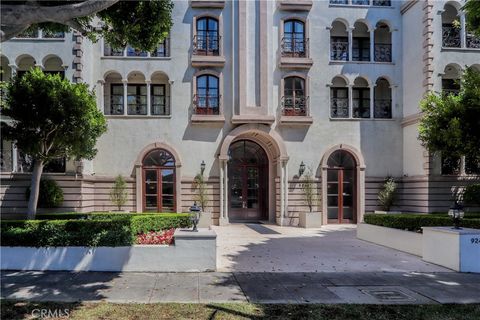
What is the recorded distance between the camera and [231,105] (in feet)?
65.5

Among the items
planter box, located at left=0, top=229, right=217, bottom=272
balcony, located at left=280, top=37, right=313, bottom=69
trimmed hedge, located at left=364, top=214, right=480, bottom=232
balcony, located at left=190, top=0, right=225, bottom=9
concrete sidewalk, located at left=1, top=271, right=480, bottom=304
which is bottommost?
concrete sidewalk, located at left=1, top=271, right=480, bottom=304

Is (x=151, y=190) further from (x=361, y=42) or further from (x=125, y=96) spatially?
(x=361, y=42)

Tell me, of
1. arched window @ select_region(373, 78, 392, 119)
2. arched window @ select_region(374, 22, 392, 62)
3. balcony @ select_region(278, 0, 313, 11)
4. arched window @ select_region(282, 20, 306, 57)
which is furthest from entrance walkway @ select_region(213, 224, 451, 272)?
balcony @ select_region(278, 0, 313, 11)

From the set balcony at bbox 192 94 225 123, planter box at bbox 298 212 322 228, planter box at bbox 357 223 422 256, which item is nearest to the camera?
planter box at bbox 357 223 422 256

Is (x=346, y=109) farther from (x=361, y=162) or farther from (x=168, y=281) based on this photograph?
(x=168, y=281)

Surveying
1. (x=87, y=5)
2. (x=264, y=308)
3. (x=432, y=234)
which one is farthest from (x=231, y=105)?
(x=264, y=308)

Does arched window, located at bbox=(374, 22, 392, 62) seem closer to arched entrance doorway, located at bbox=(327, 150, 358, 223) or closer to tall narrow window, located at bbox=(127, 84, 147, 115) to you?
arched entrance doorway, located at bbox=(327, 150, 358, 223)

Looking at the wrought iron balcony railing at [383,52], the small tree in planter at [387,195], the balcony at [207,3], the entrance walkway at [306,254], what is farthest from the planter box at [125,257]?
the wrought iron balcony railing at [383,52]

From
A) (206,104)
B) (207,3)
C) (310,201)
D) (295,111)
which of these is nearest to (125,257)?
(206,104)

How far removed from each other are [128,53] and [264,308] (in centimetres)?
1663

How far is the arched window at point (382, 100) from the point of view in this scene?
830 inches

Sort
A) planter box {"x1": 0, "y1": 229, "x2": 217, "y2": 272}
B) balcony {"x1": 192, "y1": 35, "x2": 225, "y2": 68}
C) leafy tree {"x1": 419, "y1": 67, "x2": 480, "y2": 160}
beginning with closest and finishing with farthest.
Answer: planter box {"x1": 0, "y1": 229, "x2": 217, "y2": 272} → leafy tree {"x1": 419, "y1": 67, "x2": 480, "y2": 160} → balcony {"x1": 192, "y1": 35, "x2": 225, "y2": 68}

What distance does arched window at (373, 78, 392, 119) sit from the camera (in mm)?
21078

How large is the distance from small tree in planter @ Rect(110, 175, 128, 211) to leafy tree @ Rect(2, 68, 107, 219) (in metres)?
6.32
